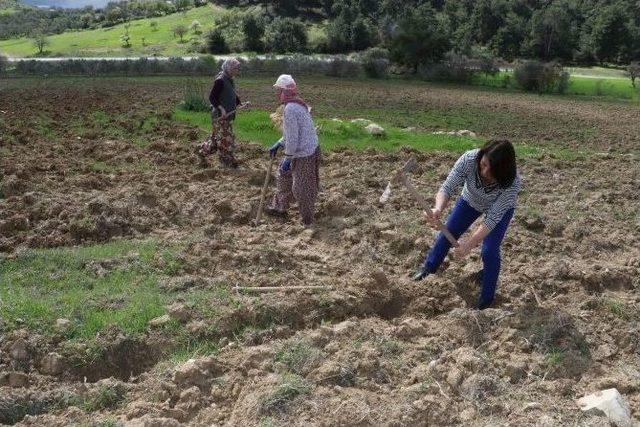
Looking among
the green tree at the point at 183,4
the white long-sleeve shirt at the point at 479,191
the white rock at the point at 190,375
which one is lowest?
the white rock at the point at 190,375

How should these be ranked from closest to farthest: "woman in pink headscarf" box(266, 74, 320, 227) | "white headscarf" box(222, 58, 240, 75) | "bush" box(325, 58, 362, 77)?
"woman in pink headscarf" box(266, 74, 320, 227) < "white headscarf" box(222, 58, 240, 75) < "bush" box(325, 58, 362, 77)

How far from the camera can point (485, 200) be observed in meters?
5.47

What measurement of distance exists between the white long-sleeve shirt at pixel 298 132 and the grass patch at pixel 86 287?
5.75ft

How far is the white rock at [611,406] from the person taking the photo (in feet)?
13.9

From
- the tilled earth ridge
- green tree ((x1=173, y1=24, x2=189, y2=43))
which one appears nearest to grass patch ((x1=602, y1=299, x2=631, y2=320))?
the tilled earth ridge

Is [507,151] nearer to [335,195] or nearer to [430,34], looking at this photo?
[335,195]

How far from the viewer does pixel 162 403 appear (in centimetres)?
433

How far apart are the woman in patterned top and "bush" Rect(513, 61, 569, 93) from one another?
27.4 metres

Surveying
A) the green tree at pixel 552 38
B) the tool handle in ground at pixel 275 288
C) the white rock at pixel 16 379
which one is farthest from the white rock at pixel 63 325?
the green tree at pixel 552 38

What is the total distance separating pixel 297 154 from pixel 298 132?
25 centimetres

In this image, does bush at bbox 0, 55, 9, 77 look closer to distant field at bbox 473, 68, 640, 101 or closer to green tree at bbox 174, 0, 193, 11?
distant field at bbox 473, 68, 640, 101

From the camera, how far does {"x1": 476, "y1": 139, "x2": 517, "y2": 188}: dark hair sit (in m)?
4.77

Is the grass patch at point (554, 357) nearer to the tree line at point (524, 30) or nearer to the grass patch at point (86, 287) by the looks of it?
the grass patch at point (86, 287)

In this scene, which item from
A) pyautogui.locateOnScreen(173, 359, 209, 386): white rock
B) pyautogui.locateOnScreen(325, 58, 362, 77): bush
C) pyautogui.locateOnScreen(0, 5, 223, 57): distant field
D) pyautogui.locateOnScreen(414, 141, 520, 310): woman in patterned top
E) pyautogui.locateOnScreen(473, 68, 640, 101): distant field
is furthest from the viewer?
pyautogui.locateOnScreen(0, 5, 223, 57): distant field
